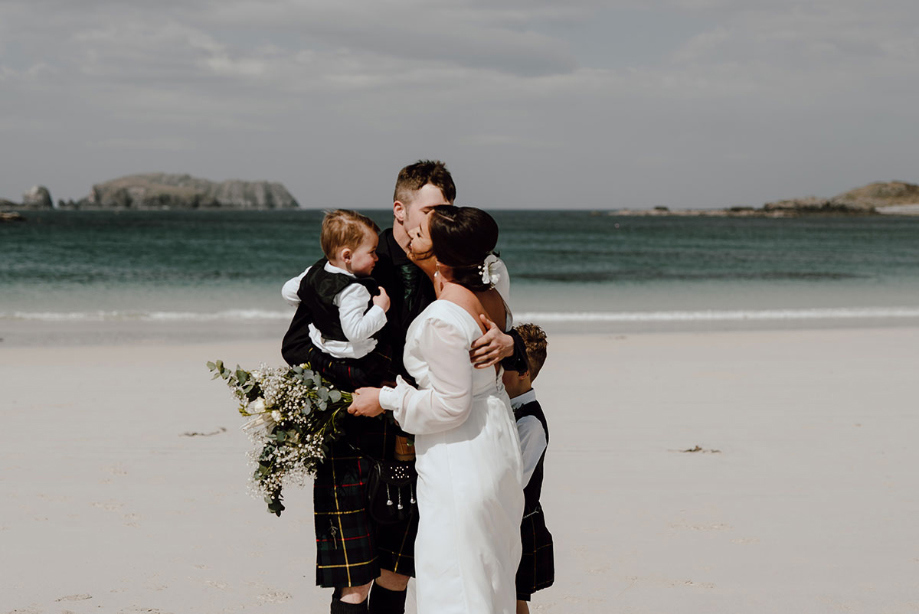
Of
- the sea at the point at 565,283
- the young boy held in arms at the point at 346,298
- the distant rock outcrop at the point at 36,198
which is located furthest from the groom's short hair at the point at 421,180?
the distant rock outcrop at the point at 36,198

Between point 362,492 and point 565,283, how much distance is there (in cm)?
2649

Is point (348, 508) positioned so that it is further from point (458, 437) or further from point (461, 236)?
point (461, 236)

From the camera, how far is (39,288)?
80.8 feet

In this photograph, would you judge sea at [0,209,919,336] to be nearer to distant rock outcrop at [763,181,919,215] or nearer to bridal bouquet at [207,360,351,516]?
bridal bouquet at [207,360,351,516]

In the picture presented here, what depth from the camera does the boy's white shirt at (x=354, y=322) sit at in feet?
8.75

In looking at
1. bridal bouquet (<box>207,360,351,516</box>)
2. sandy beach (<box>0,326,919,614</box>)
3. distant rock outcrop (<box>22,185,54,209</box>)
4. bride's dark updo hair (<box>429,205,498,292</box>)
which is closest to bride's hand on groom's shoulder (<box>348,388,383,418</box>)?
bridal bouquet (<box>207,360,351,516</box>)

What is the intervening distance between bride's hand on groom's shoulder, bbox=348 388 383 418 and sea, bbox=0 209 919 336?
41.4ft

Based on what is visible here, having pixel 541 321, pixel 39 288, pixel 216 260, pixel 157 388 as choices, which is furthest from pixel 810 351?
pixel 216 260

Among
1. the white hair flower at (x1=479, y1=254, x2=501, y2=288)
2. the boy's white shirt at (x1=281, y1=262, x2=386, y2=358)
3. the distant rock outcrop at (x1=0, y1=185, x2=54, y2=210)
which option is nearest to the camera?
the white hair flower at (x1=479, y1=254, x2=501, y2=288)

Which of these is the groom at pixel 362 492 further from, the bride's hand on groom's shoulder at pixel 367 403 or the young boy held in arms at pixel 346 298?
the bride's hand on groom's shoulder at pixel 367 403

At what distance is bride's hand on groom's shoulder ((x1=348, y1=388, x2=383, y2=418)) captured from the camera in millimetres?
2637

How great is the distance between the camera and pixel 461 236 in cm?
246

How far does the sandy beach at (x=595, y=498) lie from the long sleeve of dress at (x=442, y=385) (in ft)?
6.61

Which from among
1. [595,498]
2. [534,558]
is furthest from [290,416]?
[595,498]
